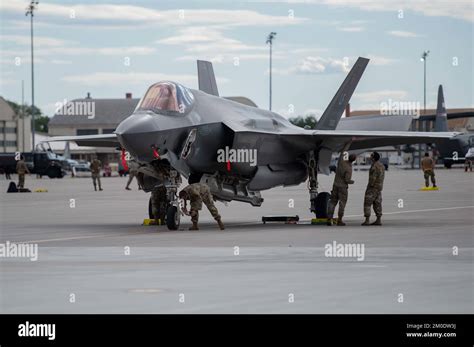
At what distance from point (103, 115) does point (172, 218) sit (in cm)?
13768

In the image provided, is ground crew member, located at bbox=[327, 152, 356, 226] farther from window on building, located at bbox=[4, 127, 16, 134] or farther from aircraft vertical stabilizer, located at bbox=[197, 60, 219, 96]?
window on building, located at bbox=[4, 127, 16, 134]

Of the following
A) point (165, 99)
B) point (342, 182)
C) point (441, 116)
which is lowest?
point (342, 182)

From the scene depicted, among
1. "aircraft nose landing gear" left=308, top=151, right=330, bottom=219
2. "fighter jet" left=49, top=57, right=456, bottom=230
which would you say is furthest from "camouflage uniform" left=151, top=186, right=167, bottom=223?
"aircraft nose landing gear" left=308, top=151, right=330, bottom=219

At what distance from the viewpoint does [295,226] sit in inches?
1027

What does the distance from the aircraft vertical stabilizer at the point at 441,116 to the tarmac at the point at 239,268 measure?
7250cm

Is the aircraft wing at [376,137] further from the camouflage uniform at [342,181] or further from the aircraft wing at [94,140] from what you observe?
the aircraft wing at [94,140]

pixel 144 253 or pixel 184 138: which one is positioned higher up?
pixel 184 138

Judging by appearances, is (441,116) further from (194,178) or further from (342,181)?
(194,178)

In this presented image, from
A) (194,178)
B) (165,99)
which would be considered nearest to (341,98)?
(194,178)

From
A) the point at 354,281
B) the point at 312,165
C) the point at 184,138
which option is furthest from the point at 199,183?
the point at 354,281

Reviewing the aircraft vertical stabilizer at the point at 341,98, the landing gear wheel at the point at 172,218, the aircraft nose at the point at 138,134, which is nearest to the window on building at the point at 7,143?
the aircraft vertical stabilizer at the point at 341,98

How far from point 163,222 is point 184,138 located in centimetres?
329

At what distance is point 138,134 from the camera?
23.2 meters
